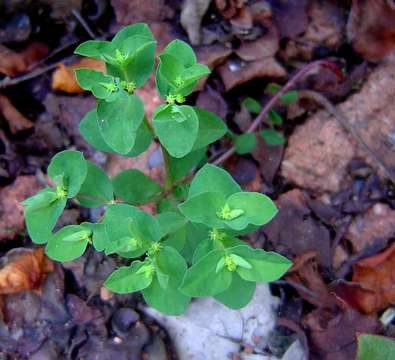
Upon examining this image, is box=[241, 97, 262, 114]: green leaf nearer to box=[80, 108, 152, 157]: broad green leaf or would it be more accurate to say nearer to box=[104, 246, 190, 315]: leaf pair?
box=[80, 108, 152, 157]: broad green leaf

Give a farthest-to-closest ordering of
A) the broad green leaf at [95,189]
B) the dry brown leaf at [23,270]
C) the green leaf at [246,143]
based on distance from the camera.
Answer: the green leaf at [246,143]
the dry brown leaf at [23,270]
the broad green leaf at [95,189]

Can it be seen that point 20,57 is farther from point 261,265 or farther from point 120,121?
point 261,265

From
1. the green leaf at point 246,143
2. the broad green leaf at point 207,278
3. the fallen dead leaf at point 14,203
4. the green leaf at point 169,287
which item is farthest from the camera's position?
the green leaf at point 246,143

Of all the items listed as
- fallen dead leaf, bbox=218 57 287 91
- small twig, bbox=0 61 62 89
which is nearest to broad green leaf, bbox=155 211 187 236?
fallen dead leaf, bbox=218 57 287 91

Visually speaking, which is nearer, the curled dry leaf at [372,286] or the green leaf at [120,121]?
→ the green leaf at [120,121]

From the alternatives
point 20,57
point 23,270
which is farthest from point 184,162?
point 20,57

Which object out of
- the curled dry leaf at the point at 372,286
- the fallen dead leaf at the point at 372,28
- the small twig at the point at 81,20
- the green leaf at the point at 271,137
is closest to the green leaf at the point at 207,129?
the green leaf at the point at 271,137

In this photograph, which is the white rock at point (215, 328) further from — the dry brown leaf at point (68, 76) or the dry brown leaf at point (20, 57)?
the dry brown leaf at point (20, 57)
